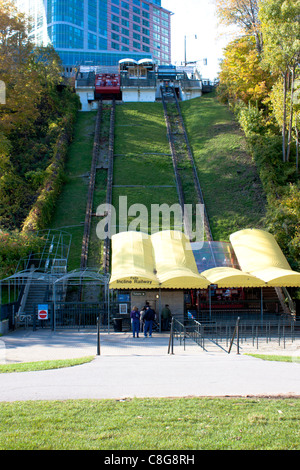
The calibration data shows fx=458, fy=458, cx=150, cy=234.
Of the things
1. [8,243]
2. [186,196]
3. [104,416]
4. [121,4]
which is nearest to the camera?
[104,416]

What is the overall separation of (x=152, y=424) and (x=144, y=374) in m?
4.21

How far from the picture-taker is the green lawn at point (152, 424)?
575 centimetres

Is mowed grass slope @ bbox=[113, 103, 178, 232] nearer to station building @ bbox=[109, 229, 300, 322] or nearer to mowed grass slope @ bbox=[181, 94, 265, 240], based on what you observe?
mowed grass slope @ bbox=[181, 94, 265, 240]

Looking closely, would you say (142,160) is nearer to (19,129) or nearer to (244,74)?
(19,129)

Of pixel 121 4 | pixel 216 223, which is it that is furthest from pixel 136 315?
pixel 121 4

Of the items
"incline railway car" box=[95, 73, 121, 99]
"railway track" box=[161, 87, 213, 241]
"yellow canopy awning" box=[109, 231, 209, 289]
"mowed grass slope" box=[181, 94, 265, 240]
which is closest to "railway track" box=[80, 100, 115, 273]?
"yellow canopy awning" box=[109, 231, 209, 289]

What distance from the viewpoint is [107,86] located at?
175 ft

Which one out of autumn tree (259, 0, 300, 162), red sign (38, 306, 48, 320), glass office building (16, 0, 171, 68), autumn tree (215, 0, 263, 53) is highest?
glass office building (16, 0, 171, 68)

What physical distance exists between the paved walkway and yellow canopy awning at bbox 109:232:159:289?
426 cm

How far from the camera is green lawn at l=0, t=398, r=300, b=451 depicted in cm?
575

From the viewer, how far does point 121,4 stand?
13138cm

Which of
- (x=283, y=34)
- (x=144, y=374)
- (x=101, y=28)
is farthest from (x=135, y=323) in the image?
(x=101, y=28)

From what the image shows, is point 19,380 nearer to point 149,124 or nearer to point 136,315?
point 136,315
